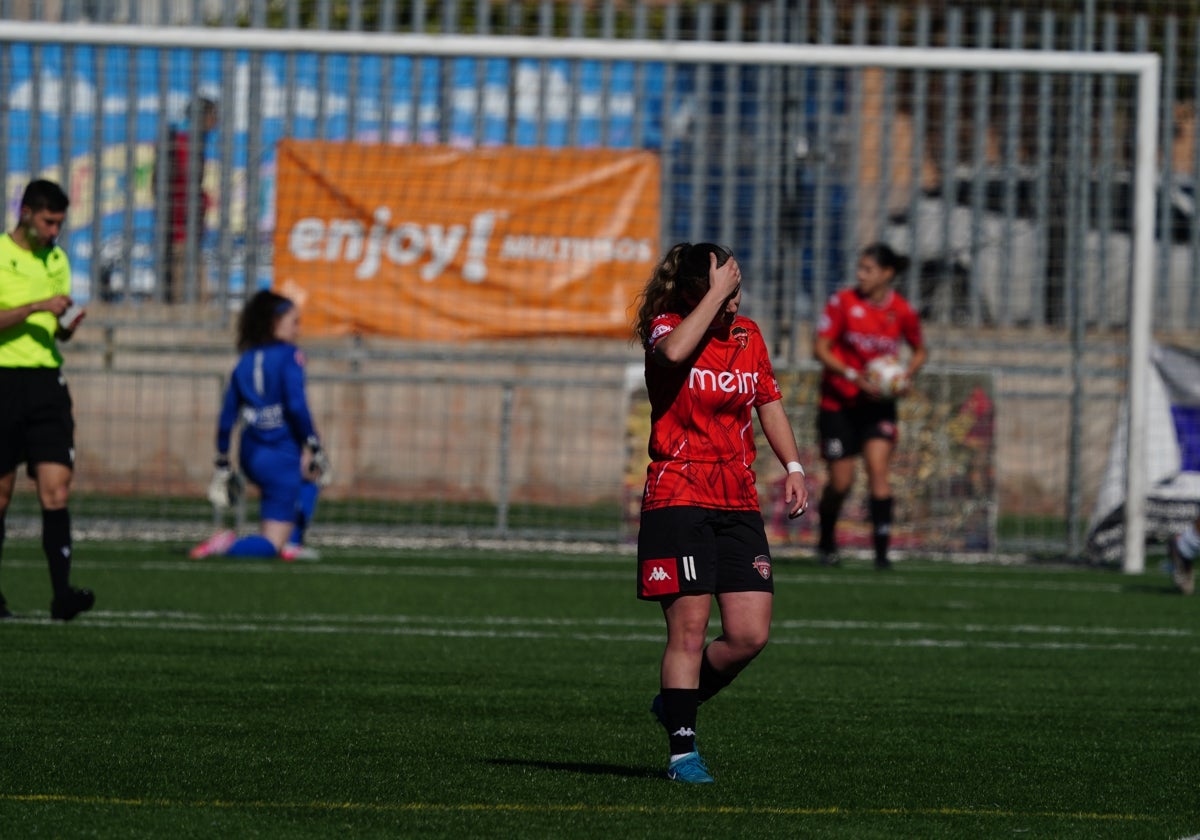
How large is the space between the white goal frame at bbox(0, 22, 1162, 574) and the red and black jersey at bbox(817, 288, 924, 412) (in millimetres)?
1780

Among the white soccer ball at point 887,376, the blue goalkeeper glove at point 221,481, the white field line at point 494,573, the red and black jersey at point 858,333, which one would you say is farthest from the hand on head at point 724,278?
the red and black jersey at point 858,333

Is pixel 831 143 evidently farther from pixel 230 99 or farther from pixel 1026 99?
pixel 230 99

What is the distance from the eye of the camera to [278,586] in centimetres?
1198

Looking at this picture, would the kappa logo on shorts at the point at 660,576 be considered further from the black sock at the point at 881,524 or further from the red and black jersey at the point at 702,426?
the black sock at the point at 881,524

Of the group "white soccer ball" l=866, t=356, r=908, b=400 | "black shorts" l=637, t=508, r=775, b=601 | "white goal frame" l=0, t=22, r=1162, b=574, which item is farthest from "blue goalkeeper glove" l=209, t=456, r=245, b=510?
"black shorts" l=637, t=508, r=775, b=601

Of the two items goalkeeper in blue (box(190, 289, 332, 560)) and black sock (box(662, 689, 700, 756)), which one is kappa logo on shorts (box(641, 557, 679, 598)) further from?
goalkeeper in blue (box(190, 289, 332, 560))

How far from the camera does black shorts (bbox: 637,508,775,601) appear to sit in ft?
19.5

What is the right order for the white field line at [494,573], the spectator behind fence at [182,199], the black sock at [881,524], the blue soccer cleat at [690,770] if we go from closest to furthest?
the blue soccer cleat at [690,770], the white field line at [494,573], the black sock at [881,524], the spectator behind fence at [182,199]

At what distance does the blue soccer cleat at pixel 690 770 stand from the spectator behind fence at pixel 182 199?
11.0 metres

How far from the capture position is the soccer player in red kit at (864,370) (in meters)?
13.9

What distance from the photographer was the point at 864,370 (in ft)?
45.5

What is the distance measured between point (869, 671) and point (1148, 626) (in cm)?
266

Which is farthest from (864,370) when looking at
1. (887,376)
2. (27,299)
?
(27,299)

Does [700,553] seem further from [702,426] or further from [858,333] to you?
[858,333]
